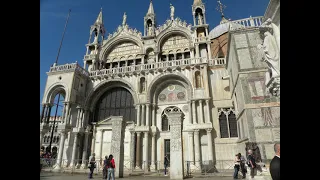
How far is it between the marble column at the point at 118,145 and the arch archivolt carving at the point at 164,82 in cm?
561

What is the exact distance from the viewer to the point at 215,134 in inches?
643

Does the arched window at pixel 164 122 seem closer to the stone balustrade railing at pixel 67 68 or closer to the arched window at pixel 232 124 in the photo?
the arched window at pixel 232 124

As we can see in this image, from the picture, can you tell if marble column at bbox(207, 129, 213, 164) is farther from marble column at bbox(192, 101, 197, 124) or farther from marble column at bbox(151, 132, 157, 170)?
marble column at bbox(151, 132, 157, 170)

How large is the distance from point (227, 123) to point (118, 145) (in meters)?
9.47

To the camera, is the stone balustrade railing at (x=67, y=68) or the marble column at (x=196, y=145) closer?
the marble column at (x=196, y=145)

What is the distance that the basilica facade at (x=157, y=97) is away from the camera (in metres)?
13.1

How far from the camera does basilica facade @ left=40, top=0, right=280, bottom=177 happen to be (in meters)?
13.1

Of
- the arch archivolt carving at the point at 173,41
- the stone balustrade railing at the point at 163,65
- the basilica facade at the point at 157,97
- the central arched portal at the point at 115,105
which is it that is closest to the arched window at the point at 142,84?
the basilica facade at the point at 157,97

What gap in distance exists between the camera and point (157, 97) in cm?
1934

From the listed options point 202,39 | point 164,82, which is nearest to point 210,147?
point 164,82
